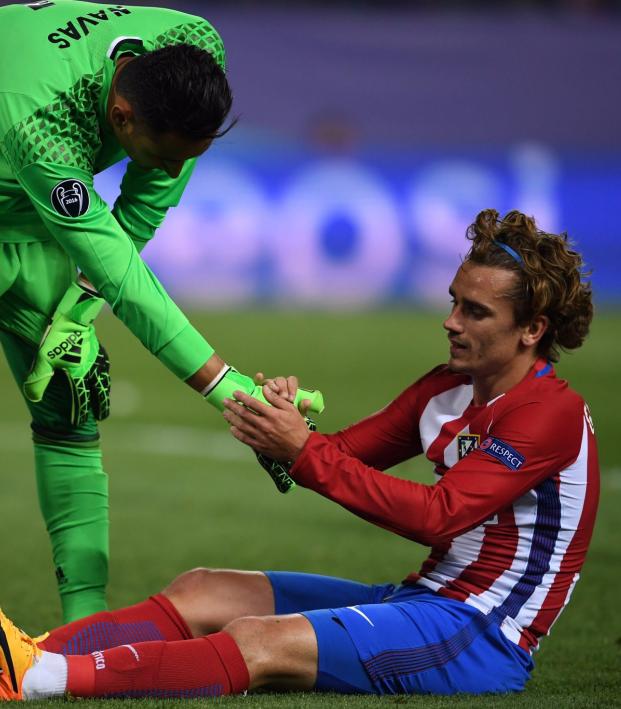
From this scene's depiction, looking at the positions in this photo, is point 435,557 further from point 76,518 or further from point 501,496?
point 76,518

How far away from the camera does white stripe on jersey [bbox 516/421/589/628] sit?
9.73ft

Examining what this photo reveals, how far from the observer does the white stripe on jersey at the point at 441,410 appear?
3156 mm

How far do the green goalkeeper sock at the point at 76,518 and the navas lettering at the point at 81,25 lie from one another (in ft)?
3.85

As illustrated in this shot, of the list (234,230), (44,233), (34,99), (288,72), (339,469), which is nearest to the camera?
(339,469)

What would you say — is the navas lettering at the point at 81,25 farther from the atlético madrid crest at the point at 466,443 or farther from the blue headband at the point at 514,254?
the atlético madrid crest at the point at 466,443

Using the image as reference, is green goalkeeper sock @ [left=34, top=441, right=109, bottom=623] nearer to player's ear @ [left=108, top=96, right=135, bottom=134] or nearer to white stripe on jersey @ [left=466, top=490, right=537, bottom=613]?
player's ear @ [left=108, top=96, right=135, bottom=134]

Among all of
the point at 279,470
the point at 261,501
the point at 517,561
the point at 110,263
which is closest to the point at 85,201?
the point at 110,263

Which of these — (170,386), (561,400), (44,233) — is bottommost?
(170,386)

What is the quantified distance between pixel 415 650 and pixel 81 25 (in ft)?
5.66

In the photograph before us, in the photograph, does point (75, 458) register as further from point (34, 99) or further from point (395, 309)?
point (395, 309)

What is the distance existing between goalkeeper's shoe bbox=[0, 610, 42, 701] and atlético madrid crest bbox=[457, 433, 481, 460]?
1.08 metres

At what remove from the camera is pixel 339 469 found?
9.27 feet

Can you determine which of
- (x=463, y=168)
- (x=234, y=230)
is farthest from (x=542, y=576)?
(x=463, y=168)

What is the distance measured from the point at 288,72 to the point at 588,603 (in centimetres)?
1072
